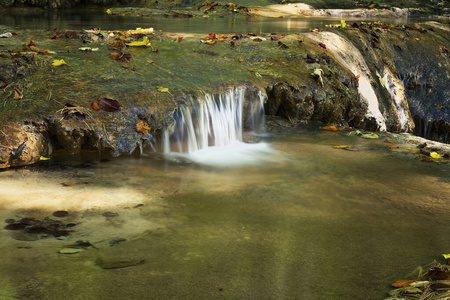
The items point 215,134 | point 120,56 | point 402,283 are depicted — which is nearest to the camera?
point 402,283

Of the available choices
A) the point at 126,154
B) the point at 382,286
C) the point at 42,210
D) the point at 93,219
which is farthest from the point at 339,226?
the point at 126,154

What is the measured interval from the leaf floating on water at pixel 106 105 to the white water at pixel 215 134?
1.87 ft

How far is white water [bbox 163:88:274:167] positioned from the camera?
18.1ft

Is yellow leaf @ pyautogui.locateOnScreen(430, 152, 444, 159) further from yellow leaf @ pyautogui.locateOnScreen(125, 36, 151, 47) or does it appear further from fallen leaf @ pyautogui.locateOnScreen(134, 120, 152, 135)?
yellow leaf @ pyautogui.locateOnScreen(125, 36, 151, 47)

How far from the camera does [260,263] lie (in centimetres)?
311

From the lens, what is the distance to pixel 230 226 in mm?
3660

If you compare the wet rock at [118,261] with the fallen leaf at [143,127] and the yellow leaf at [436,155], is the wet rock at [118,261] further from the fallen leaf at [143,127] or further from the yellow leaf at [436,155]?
the yellow leaf at [436,155]

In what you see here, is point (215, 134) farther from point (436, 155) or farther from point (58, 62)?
point (436, 155)

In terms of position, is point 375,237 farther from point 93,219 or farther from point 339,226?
point 93,219

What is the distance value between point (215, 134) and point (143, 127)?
90 centimetres

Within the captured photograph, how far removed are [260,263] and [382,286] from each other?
678 millimetres

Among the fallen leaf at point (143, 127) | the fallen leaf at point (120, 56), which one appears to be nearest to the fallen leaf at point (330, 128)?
the fallen leaf at point (143, 127)

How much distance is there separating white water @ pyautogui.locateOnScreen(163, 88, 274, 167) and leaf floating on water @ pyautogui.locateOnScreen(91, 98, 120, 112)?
568 mm

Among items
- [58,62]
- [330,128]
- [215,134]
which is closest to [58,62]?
[58,62]
